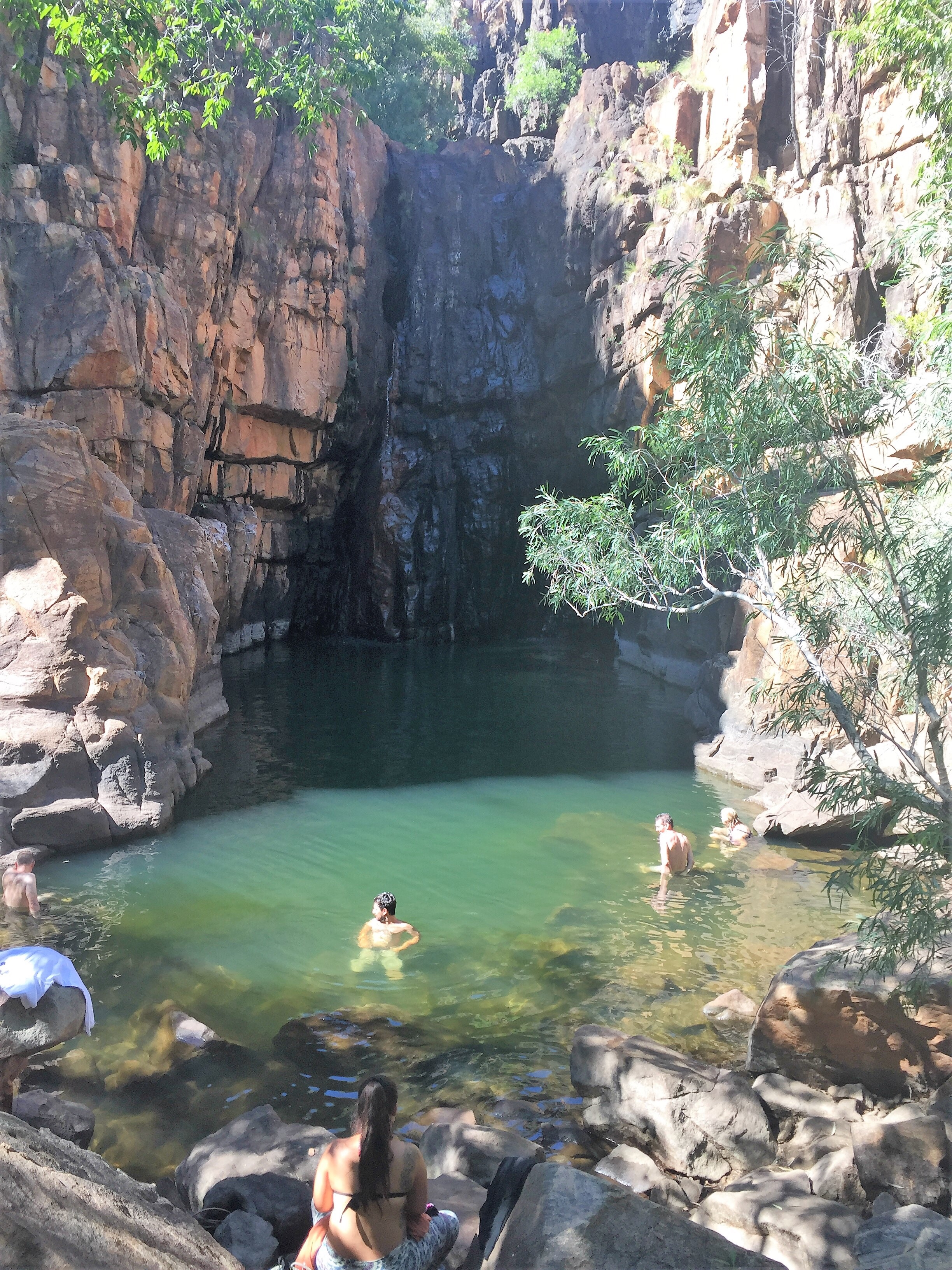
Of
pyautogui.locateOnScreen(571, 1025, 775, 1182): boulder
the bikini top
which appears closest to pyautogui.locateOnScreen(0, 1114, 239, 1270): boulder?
the bikini top

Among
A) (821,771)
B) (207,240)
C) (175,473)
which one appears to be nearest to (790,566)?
(821,771)

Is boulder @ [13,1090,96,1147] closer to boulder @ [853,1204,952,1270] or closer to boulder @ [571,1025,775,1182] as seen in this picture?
boulder @ [571,1025,775,1182]

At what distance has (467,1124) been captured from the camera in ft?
17.1

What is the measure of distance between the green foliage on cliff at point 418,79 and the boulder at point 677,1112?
37.4 m

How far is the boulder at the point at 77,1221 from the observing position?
6.55 ft

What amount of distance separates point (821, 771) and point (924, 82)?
944cm

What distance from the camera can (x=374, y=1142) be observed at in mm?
3469

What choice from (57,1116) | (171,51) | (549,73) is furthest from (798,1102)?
(549,73)

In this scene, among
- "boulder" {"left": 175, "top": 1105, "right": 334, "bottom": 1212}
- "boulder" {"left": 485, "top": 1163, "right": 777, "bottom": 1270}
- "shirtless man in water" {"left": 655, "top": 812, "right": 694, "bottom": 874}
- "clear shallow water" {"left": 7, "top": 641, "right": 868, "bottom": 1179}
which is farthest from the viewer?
"shirtless man in water" {"left": 655, "top": 812, "right": 694, "bottom": 874}

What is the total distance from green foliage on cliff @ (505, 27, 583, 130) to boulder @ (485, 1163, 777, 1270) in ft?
126

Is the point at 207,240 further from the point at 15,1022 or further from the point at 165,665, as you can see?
the point at 15,1022

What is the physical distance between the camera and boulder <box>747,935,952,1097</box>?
18.3 ft

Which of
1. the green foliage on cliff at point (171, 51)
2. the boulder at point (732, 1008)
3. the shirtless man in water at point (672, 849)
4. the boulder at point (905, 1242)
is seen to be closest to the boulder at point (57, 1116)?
the boulder at point (905, 1242)

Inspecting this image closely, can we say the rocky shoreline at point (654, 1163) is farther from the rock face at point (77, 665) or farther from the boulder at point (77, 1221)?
the rock face at point (77, 665)
